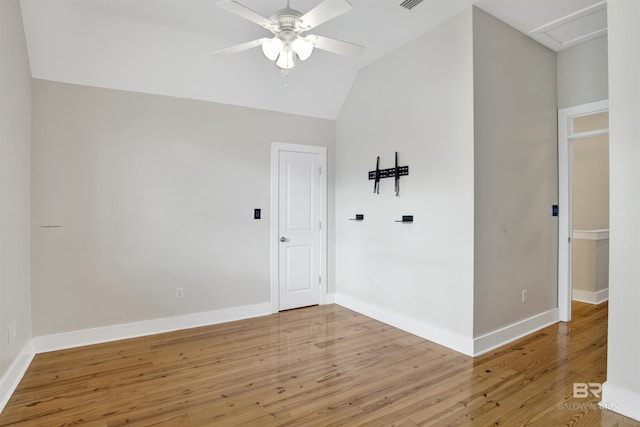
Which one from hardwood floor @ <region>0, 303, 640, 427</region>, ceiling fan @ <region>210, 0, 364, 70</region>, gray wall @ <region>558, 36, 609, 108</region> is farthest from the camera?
gray wall @ <region>558, 36, 609, 108</region>

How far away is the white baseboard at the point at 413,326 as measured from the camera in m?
3.28

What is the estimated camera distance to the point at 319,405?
2.40 m

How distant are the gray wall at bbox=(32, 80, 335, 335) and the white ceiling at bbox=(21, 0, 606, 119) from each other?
0.66ft

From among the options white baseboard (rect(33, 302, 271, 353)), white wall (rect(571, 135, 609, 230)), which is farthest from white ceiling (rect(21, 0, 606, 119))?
white baseboard (rect(33, 302, 271, 353))

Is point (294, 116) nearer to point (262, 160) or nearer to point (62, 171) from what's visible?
point (262, 160)

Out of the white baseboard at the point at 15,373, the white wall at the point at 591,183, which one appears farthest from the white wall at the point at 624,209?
the white baseboard at the point at 15,373

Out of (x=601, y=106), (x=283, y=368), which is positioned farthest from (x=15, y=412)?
(x=601, y=106)

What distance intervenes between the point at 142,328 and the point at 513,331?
12.9 feet

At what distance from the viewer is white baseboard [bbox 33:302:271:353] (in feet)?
11.0

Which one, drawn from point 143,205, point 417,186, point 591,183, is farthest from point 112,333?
point 591,183

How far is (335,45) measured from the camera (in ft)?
8.48

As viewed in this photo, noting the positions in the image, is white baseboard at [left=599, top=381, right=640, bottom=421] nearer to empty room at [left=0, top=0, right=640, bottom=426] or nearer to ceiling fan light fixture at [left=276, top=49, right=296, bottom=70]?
empty room at [left=0, top=0, right=640, bottom=426]

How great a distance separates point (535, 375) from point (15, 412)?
151 inches

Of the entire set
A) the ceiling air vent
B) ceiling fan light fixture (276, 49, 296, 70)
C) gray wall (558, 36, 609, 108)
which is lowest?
ceiling fan light fixture (276, 49, 296, 70)
